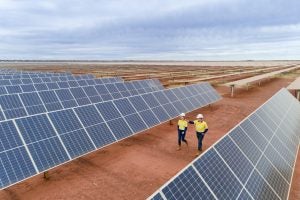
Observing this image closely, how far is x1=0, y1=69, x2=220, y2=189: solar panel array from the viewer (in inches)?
442

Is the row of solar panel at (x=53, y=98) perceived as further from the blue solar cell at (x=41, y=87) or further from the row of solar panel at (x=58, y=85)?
the blue solar cell at (x=41, y=87)

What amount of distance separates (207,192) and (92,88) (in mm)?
22373

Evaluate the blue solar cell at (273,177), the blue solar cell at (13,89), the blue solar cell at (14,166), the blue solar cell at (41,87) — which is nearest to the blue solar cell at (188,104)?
the blue solar cell at (41,87)

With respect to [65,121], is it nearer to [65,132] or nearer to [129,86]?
[65,132]

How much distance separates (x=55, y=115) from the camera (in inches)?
566

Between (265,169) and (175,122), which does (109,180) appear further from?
(175,122)

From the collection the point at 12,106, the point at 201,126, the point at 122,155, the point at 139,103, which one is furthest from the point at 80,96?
the point at 201,126

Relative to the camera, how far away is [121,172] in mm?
13836

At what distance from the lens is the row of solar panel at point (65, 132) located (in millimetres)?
10977

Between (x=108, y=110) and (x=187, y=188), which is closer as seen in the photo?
(x=187, y=188)

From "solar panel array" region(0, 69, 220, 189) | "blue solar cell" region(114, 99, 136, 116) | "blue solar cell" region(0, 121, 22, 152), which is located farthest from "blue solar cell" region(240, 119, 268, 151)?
"blue solar cell" region(0, 121, 22, 152)

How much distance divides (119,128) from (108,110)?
5.06 ft

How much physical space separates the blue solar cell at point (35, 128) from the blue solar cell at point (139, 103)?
717 centimetres

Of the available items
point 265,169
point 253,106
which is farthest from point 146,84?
point 265,169
